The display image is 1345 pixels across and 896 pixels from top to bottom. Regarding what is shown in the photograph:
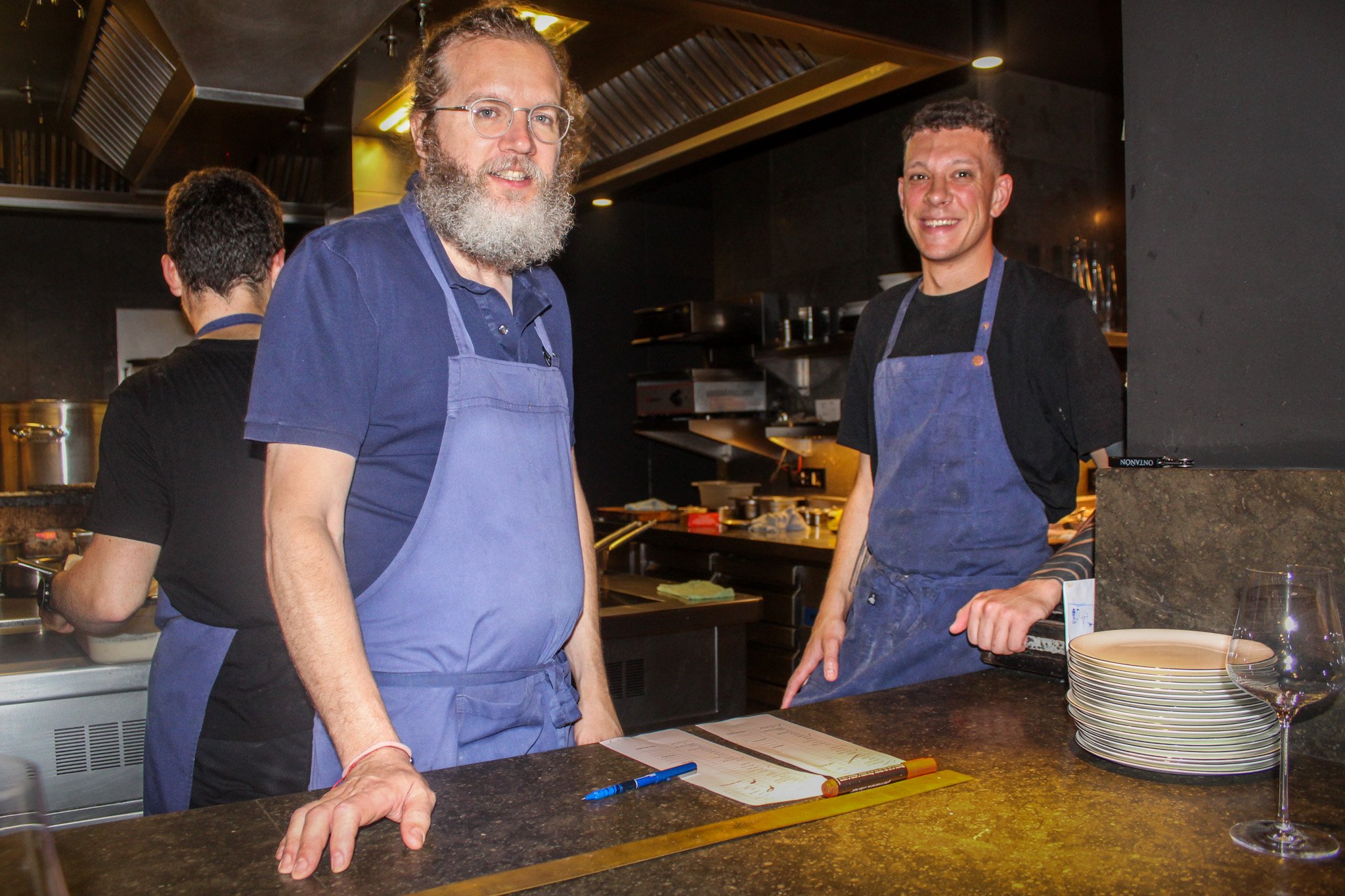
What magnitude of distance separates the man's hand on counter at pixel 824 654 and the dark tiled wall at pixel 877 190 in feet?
9.59

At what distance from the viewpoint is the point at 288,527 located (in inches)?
46.7

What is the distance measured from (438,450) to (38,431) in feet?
12.2

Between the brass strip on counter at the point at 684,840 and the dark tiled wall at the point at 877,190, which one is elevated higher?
the dark tiled wall at the point at 877,190

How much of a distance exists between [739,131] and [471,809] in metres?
2.37

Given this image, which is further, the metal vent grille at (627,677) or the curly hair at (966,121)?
the metal vent grille at (627,677)

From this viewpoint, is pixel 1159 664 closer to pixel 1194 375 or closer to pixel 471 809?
pixel 1194 375

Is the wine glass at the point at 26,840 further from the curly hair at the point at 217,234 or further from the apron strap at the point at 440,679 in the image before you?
the curly hair at the point at 217,234

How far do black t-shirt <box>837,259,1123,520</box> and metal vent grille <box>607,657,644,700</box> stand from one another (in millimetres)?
1175

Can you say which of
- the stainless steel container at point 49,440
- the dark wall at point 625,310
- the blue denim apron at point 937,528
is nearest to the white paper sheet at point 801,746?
the blue denim apron at point 937,528

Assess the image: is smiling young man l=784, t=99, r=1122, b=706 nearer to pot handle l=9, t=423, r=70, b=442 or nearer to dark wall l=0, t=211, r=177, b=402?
pot handle l=9, t=423, r=70, b=442

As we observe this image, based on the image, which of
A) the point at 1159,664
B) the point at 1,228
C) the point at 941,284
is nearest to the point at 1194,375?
the point at 1159,664

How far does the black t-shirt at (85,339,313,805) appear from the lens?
1.81 metres

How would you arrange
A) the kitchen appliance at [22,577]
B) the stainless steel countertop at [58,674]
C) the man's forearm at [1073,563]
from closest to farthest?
1. the man's forearm at [1073,563]
2. the stainless steel countertop at [58,674]
3. the kitchen appliance at [22,577]

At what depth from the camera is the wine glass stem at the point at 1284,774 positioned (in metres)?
0.97
